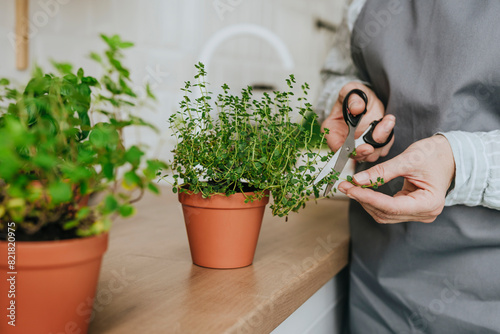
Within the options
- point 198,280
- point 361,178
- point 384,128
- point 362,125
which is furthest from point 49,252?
point 362,125

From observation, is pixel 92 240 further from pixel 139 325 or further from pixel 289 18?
pixel 289 18

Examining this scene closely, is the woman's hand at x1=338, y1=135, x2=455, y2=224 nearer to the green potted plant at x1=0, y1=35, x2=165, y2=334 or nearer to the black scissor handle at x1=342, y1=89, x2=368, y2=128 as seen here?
the black scissor handle at x1=342, y1=89, x2=368, y2=128

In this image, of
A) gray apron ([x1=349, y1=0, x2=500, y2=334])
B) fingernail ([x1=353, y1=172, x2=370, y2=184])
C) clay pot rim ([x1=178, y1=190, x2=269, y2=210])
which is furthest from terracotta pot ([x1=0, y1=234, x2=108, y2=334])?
gray apron ([x1=349, y1=0, x2=500, y2=334])

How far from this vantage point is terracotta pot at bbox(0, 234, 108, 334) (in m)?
0.36

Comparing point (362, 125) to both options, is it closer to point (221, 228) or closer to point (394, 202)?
point (394, 202)

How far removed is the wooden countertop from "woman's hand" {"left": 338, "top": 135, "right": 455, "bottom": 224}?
0.14 m

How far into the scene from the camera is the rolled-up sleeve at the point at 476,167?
664 millimetres

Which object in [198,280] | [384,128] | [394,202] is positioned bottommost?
[198,280]

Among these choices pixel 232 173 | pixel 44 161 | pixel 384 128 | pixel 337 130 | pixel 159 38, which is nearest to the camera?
pixel 44 161

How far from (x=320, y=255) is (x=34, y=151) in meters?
0.49

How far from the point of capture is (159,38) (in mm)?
1559

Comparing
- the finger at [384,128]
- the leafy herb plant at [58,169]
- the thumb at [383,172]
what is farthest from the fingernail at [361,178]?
the leafy herb plant at [58,169]

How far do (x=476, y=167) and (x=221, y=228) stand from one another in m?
0.37

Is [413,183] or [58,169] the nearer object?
[58,169]
